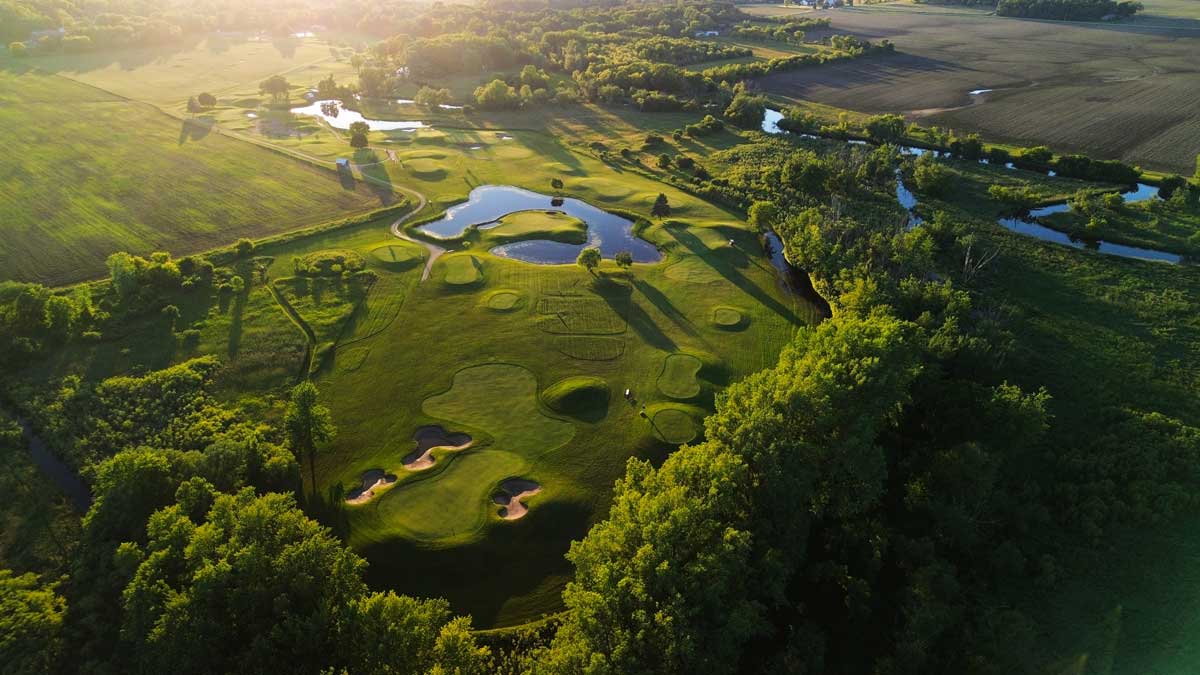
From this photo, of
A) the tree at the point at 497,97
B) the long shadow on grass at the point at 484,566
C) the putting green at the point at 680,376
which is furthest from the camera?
the tree at the point at 497,97

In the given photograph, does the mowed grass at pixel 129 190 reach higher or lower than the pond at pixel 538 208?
higher

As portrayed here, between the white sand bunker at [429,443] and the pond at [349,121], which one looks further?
the pond at [349,121]

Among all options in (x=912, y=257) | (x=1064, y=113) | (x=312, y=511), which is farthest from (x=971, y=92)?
Result: (x=312, y=511)

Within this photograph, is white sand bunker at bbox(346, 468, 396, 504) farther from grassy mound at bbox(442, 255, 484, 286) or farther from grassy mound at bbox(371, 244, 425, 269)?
grassy mound at bbox(371, 244, 425, 269)

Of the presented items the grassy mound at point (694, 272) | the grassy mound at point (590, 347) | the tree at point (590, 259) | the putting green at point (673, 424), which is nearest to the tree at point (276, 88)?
the tree at point (590, 259)

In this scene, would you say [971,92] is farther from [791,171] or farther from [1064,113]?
[791,171]

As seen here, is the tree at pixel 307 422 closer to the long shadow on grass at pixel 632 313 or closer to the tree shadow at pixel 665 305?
the long shadow on grass at pixel 632 313

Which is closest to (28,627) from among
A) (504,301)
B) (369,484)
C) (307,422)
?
(307,422)

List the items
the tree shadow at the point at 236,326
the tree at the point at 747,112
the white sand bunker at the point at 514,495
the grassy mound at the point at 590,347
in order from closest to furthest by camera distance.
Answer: the white sand bunker at the point at 514,495
the tree shadow at the point at 236,326
the grassy mound at the point at 590,347
the tree at the point at 747,112

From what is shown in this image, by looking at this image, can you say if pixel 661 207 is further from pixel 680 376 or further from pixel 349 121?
pixel 349 121
